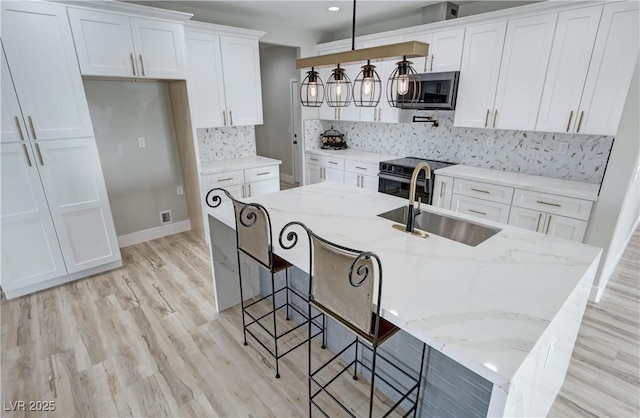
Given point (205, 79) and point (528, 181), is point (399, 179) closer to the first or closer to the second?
point (528, 181)

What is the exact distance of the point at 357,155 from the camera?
4.64m

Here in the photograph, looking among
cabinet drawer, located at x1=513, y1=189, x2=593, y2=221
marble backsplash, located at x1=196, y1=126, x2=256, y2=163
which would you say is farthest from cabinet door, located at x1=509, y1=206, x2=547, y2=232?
marble backsplash, located at x1=196, y1=126, x2=256, y2=163

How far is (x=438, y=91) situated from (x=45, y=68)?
3.61 metres

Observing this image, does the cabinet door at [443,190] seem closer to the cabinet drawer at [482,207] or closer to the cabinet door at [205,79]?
the cabinet drawer at [482,207]

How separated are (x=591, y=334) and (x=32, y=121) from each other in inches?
182

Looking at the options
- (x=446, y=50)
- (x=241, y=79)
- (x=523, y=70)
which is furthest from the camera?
(x=241, y=79)

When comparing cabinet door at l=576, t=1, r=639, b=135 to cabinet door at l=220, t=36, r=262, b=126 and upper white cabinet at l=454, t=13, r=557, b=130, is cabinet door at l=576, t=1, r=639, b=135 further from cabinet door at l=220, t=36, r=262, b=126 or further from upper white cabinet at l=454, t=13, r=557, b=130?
cabinet door at l=220, t=36, r=262, b=126

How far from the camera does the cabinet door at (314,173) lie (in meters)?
4.95

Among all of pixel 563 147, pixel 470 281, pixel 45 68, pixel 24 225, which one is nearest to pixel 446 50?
pixel 563 147

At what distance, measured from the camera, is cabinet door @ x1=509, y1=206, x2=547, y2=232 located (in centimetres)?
290

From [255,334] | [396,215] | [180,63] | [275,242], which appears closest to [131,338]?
[255,334]

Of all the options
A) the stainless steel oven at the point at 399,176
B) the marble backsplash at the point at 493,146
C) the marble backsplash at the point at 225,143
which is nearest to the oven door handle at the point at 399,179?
the stainless steel oven at the point at 399,176

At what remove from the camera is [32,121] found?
101 inches

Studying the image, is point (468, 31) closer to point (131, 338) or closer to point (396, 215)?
point (396, 215)
